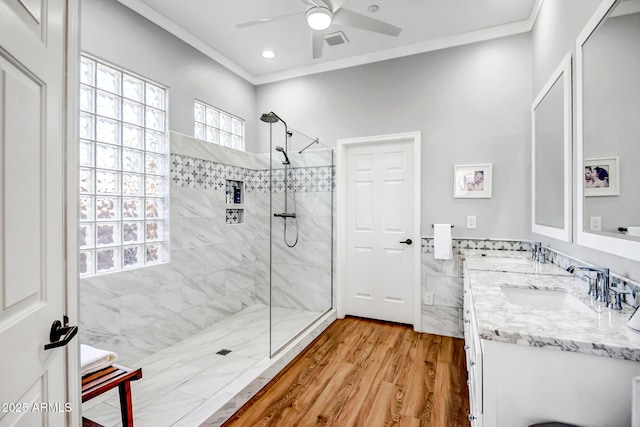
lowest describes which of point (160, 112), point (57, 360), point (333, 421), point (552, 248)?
point (333, 421)

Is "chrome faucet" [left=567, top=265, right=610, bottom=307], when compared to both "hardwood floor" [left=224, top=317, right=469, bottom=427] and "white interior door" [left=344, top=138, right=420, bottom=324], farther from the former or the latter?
"white interior door" [left=344, top=138, right=420, bottom=324]

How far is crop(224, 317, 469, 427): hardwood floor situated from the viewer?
1.91m

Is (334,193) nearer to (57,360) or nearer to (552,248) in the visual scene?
(552,248)

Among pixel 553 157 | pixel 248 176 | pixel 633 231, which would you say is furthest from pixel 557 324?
pixel 248 176

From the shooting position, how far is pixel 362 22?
2246 millimetres

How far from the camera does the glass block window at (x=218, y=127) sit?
332 centimetres

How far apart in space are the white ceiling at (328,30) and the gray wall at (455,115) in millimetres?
128

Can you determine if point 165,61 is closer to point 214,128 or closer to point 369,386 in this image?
point 214,128

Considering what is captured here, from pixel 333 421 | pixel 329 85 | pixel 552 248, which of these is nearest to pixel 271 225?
pixel 329 85

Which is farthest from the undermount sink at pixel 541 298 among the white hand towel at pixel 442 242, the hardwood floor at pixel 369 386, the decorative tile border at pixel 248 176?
the decorative tile border at pixel 248 176

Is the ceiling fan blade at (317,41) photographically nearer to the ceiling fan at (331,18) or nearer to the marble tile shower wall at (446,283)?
the ceiling fan at (331,18)

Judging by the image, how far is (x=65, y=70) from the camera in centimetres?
96

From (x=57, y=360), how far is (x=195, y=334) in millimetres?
2289

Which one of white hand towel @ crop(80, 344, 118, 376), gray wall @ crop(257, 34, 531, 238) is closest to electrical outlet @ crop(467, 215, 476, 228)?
gray wall @ crop(257, 34, 531, 238)
